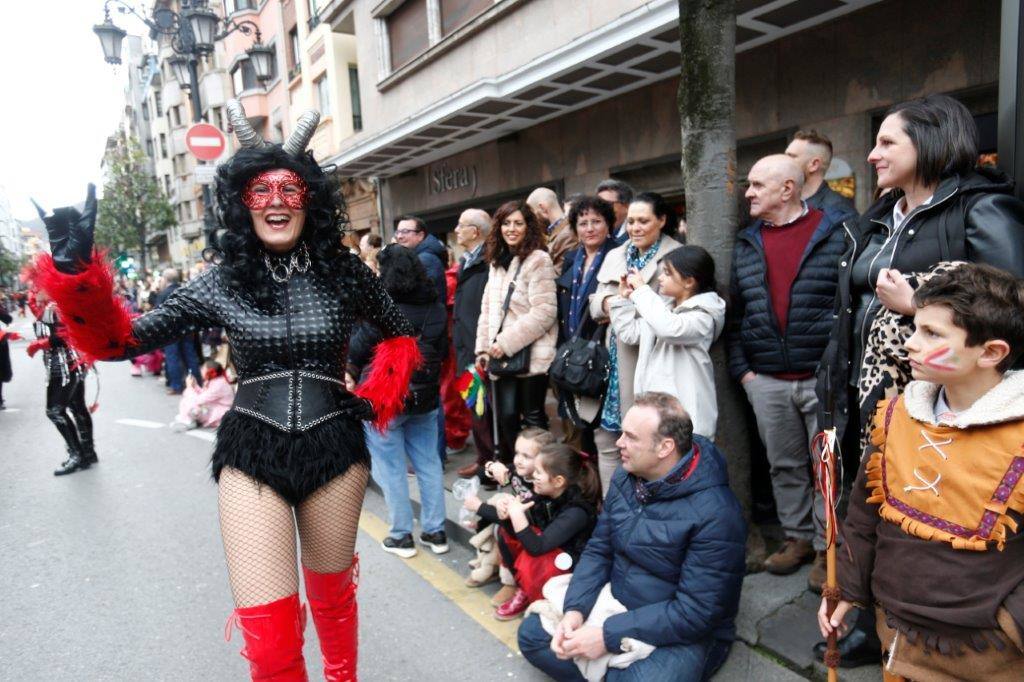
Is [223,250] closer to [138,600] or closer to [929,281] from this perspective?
[929,281]

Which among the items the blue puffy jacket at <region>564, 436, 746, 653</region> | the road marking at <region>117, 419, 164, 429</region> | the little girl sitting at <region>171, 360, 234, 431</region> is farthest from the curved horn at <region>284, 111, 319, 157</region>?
the road marking at <region>117, 419, 164, 429</region>

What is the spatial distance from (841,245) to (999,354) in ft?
4.59

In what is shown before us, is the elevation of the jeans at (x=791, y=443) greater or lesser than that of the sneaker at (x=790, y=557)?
greater

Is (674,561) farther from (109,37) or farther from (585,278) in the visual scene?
(109,37)

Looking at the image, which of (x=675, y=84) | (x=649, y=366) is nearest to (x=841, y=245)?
(x=649, y=366)

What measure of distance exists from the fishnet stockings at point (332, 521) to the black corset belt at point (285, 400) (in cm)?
24

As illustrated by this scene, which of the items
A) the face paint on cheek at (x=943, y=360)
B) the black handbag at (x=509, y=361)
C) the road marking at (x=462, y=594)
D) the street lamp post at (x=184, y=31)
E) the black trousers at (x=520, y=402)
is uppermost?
the street lamp post at (x=184, y=31)

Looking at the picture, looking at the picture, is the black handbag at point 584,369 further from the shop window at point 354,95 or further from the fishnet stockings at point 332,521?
the shop window at point 354,95

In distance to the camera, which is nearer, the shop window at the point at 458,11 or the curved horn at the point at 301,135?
the curved horn at the point at 301,135

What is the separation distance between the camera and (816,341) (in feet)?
9.70

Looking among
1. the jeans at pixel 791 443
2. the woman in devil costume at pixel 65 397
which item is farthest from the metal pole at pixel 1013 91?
the woman in devil costume at pixel 65 397

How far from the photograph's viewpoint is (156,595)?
12.0ft

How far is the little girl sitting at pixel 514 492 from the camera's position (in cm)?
321

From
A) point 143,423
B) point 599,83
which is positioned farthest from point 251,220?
point 143,423
